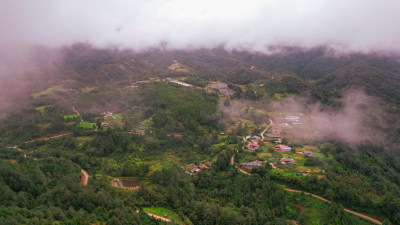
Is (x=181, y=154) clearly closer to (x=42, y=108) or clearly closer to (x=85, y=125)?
(x=85, y=125)

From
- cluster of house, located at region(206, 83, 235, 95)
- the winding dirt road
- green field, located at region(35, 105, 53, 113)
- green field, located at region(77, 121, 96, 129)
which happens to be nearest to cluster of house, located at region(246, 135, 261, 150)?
the winding dirt road

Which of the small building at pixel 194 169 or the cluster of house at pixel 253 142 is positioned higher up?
the cluster of house at pixel 253 142

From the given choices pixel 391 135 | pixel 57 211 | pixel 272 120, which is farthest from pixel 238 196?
pixel 391 135

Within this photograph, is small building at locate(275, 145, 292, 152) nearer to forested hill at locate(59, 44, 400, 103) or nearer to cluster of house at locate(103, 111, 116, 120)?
forested hill at locate(59, 44, 400, 103)

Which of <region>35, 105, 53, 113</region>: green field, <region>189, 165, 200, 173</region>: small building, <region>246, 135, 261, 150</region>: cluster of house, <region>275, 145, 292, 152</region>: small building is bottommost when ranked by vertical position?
<region>189, 165, 200, 173</region>: small building

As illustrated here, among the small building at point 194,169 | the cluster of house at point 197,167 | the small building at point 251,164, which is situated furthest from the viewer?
the cluster of house at point 197,167

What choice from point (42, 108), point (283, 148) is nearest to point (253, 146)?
point (283, 148)

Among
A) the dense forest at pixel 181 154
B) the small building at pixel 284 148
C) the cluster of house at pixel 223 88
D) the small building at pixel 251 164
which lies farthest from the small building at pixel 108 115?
the small building at pixel 284 148

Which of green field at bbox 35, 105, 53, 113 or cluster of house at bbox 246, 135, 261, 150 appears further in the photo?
green field at bbox 35, 105, 53, 113

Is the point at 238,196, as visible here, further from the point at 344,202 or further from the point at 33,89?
the point at 33,89

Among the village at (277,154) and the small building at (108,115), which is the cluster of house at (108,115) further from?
the village at (277,154)

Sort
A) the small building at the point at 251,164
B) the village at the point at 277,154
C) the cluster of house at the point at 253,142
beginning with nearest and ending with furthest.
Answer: the village at the point at 277,154
the small building at the point at 251,164
the cluster of house at the point at 253,142
